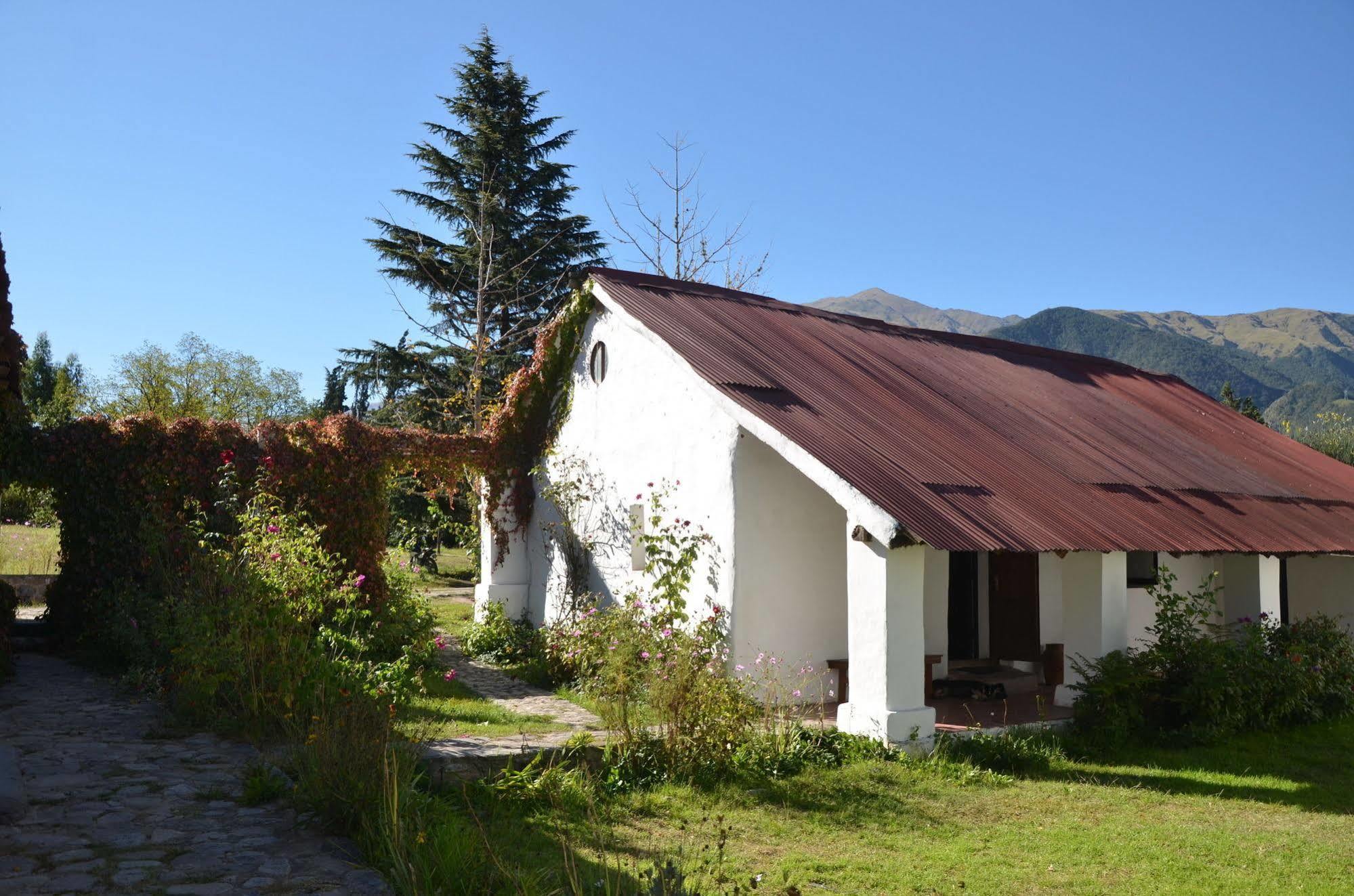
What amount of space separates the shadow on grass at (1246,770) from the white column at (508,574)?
25.3ft

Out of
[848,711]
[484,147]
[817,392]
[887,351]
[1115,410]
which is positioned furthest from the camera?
[484,147]

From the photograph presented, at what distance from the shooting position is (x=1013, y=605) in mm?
12125

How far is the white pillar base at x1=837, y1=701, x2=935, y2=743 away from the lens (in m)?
8.31

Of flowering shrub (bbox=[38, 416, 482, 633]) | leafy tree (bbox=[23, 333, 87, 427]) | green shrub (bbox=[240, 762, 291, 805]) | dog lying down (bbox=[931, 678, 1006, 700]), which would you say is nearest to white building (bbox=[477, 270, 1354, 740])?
dog lying down (bbox=[931, 678, 1006, 700])

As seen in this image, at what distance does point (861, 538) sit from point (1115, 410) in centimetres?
901

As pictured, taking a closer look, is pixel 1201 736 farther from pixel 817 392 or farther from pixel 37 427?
pixel 37 427

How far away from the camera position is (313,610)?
353 inches

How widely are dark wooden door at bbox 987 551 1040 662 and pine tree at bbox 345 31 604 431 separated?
1587cm

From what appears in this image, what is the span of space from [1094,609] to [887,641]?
3.17 meters

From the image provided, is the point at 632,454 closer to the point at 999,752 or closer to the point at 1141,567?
the point at 999,752

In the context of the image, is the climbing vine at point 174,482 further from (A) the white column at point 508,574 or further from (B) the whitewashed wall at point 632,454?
(A) the white column at point 508,574

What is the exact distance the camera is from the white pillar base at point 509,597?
14.0m

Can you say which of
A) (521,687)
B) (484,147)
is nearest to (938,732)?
(521,687)

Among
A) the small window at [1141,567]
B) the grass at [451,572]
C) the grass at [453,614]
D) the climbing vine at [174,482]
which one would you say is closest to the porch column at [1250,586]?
the small window at [1141,567]
